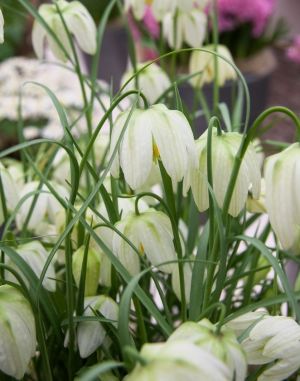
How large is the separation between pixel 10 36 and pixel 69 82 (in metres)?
0.98

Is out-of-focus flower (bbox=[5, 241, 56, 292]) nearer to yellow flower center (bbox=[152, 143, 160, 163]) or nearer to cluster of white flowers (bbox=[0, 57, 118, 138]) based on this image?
yellow flower center (bbox=[152, 143, 160, 163])

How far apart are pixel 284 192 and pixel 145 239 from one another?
14 centimetres

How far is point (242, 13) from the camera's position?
2227 mm

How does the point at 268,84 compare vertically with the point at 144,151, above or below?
below

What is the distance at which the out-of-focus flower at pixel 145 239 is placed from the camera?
599mm

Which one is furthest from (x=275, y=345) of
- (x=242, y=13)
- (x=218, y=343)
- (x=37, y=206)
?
(x=242, y=13)

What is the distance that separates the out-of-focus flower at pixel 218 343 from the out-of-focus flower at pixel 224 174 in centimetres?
12

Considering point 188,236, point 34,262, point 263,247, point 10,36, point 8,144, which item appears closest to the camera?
point 263,247

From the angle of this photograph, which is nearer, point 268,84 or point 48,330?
point 48,330

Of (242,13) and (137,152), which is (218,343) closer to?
(137,152)

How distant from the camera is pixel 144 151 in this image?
1.74 ft

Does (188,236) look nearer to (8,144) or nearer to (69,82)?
(69,82)

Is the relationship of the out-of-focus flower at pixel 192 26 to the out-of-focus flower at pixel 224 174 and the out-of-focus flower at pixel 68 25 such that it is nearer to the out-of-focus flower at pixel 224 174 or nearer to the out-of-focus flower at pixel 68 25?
the out-of-focus flower at pixel 68 25

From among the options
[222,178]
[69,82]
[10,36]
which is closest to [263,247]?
[222,178]
